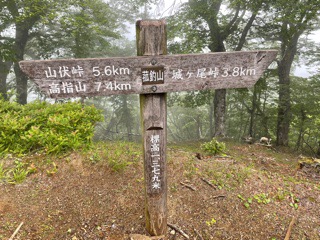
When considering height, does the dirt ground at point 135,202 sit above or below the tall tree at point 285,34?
below

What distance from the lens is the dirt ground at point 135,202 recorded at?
12.1 ft

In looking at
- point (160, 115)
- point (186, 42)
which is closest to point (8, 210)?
point (160, 115)

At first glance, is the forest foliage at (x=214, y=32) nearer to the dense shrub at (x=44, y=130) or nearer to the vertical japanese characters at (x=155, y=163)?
the dense shrub at (x=44, y=130)

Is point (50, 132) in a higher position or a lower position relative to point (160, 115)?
lower

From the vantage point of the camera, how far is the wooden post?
8.60 ft

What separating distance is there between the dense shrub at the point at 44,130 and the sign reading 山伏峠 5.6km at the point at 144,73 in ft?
9.78

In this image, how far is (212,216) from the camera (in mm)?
4129

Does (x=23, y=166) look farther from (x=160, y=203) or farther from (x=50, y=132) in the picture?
(x=160, y=203)

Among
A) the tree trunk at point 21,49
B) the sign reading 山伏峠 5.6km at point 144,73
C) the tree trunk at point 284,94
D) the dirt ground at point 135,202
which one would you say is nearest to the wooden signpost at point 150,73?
the sign reading 山伏峠 5.6km at point 144,73

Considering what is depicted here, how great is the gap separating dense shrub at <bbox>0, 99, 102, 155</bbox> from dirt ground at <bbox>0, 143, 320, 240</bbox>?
14.4 inches

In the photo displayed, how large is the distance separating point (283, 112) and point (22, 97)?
60.2 ft

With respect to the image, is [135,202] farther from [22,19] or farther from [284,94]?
[284,94]

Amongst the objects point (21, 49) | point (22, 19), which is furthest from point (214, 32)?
point (21, 49)

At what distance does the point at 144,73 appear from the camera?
8.46 ft
